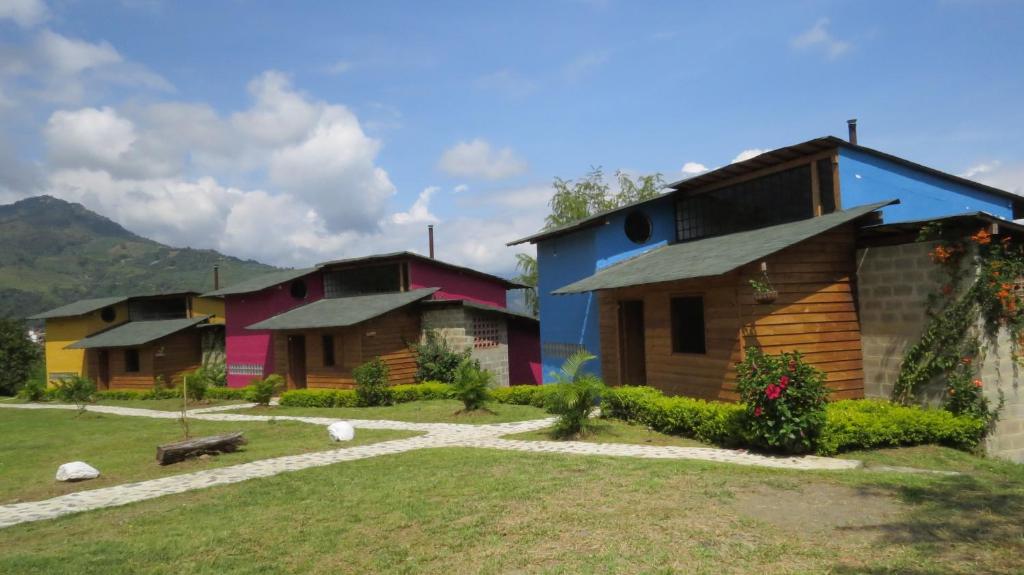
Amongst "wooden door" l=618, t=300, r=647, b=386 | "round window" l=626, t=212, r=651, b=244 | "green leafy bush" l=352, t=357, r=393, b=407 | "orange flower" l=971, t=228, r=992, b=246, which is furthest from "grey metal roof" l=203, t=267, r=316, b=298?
"orange flower" l=971, t=228, r=992, b=246

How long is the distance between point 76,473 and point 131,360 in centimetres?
2437

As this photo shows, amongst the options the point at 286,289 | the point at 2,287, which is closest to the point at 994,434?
the point at 286,289

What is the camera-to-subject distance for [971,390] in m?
10.3

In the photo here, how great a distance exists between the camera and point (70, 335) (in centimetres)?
3516

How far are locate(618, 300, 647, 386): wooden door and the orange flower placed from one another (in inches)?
303

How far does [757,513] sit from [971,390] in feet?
20.5

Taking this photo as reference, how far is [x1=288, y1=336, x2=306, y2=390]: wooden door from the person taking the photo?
2503cm

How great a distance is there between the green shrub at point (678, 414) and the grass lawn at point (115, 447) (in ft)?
15.5

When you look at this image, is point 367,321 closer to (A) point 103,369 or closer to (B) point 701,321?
(B) point 701,321

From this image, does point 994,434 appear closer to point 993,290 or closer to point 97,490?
point 993,290

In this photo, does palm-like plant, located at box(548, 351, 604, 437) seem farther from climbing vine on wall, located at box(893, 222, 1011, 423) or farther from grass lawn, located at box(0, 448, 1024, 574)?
climbing vine on wall, located at box(893, 222, 1011, 423)

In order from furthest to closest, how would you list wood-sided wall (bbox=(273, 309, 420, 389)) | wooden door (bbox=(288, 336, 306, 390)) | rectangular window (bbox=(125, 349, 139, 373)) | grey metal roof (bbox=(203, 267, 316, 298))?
rectangular window (bbox=(125, 349, 139, 373))
grey metal roof (bbox=(203, 267, 316, 298))
wooden door (bbox=(288, 336, 306, 390))
wood-sided wall (bbox=(273, 309, 420, 389))

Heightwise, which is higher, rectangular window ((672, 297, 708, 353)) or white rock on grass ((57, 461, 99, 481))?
rectangular window ((672, 297, 708, 353))

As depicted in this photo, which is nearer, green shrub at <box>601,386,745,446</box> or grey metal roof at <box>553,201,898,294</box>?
green shrub at <box>601,386,745,446</box>
